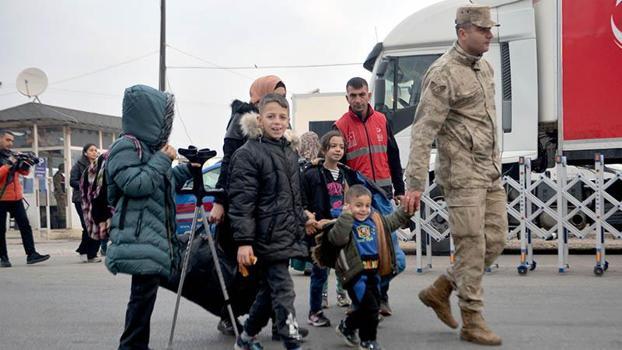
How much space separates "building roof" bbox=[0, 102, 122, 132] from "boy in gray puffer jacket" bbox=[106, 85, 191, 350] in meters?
19.8

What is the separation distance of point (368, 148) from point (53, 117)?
20326mm

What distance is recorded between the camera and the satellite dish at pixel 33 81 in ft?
80.3

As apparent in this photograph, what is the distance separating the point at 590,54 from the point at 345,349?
7.98 metres

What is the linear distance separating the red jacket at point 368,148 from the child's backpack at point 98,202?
223 cm

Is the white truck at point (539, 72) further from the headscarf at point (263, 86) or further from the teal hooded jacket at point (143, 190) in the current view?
the teal hooded jacket at point (143, 190)

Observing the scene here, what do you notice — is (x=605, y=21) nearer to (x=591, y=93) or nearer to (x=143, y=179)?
(x=591, y=93)

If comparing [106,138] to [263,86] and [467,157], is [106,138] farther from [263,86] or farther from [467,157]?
[467,157]

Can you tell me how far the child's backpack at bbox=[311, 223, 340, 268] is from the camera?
17.4 ft

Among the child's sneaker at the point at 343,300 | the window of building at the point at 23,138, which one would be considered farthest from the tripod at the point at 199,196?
the window of building at the point at 23,138

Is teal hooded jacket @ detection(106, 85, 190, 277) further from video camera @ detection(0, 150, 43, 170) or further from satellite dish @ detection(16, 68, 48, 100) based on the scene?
satellite dish @ detection(16, 68, 48, 100)

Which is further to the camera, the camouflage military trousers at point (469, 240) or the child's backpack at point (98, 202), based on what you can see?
the camouflage military trousers at point (469, 240)

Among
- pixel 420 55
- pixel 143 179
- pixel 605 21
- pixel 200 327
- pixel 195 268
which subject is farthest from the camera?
pixel 420 55

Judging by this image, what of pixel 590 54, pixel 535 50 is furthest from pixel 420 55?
pixel 590 54

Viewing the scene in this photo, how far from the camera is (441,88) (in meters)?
5.50
